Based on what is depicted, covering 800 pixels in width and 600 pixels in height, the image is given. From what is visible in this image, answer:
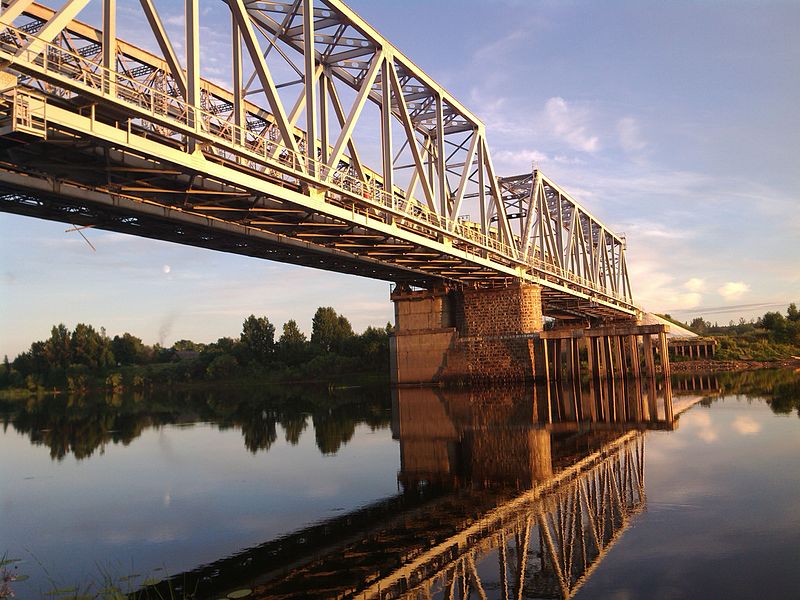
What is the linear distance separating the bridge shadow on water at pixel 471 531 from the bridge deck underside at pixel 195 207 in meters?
10.8

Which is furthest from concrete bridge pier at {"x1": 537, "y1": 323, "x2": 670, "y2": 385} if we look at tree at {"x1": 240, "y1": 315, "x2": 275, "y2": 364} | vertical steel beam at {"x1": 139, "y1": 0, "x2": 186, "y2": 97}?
tree at {"x1": 240, "y1": 315, "x2": 275, "y2": 364}

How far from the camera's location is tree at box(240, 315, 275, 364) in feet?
297

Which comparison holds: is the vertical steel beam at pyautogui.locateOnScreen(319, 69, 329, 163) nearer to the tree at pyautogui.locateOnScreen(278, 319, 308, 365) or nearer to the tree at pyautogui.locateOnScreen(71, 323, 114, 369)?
the tree at pyautogui.locateOnScreen(278, 319, 308, 365)

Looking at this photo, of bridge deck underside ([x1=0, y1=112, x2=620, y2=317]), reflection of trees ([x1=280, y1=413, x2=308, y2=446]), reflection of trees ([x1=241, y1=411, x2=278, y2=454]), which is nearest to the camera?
bridge deck underside ([x1=0, y1=112, x2=620, y2=317])

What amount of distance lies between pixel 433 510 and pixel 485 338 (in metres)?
36.7

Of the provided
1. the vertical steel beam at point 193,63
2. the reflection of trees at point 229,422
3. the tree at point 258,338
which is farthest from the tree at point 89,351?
the vertical steel beam at point 193,63

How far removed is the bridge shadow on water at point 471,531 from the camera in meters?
8.48

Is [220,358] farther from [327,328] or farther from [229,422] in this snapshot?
[229,422]

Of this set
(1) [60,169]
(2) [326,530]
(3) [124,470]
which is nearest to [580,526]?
(2) [326,530]

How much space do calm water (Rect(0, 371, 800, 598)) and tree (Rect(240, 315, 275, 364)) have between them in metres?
63.8

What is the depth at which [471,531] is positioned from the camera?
415 inches

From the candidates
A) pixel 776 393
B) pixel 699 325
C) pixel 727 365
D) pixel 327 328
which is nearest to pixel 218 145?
pixel 776 393

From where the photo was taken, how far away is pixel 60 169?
61.3 ft

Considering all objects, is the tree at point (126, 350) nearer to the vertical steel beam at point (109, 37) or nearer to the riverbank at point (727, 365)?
the riverbank at point (727, 365)
